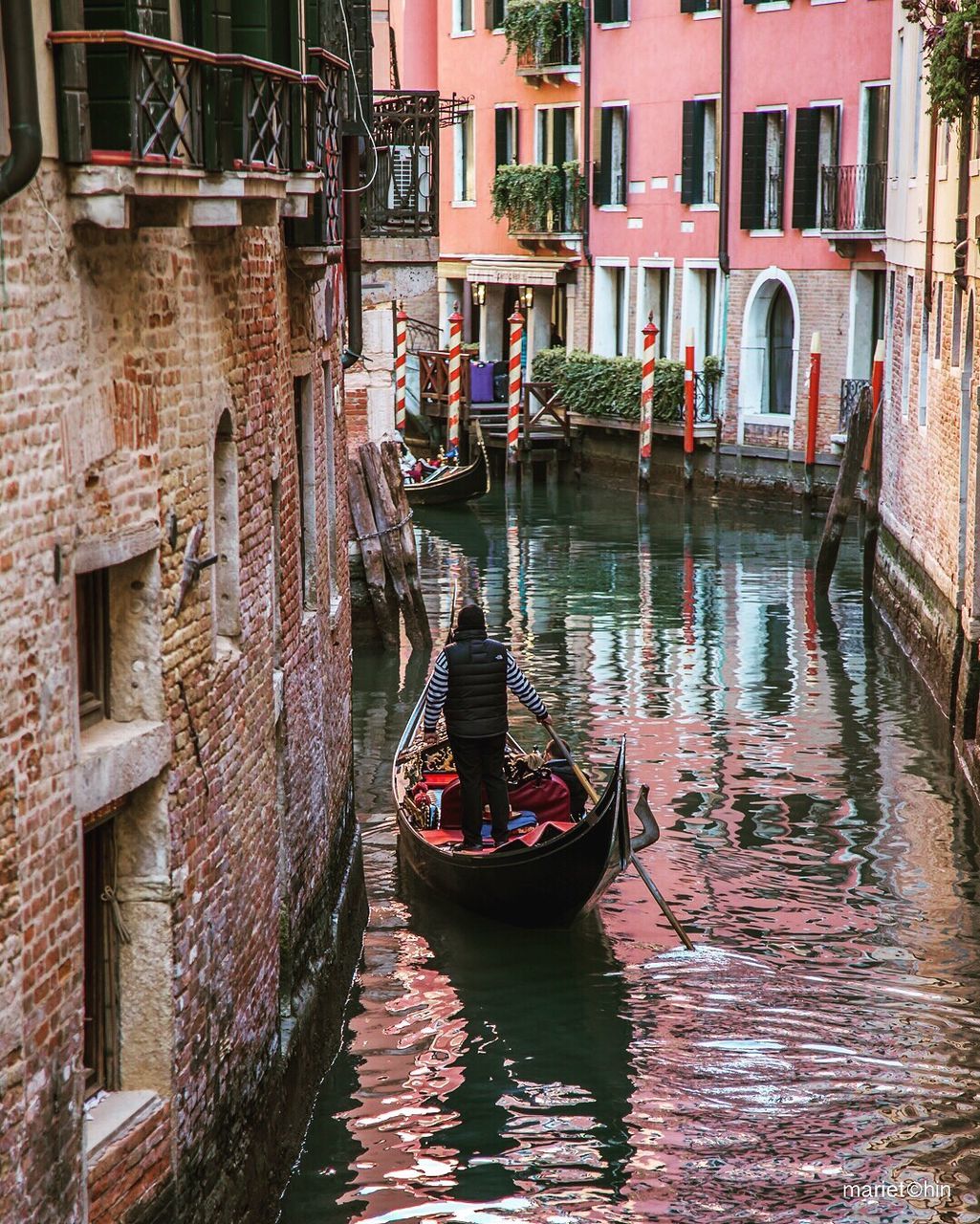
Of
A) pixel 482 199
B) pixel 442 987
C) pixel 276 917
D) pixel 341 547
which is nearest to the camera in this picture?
pixel 276 917

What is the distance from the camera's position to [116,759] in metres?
5.08

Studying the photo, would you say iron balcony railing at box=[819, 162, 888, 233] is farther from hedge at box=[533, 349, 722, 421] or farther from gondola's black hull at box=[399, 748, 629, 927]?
gondola's black hull at box=[399, 748, 629, 927]

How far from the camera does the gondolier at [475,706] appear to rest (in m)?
9.99

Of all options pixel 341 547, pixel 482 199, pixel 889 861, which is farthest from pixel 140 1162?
pixel 482 199

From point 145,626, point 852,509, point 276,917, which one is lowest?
point 852,509

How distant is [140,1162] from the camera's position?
17.0 ft

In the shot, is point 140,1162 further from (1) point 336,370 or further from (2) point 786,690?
(2) point 786,690

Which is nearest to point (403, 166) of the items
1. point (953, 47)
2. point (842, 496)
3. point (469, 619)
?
point (842, 496)

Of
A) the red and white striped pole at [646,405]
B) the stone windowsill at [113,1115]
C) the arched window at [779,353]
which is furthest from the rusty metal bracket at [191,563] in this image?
the arched window at [779,353]

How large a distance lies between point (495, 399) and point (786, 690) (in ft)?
55.1

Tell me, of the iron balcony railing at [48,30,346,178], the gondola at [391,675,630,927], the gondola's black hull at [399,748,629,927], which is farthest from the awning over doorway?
the iron balcony railing at [48,30,346,178]

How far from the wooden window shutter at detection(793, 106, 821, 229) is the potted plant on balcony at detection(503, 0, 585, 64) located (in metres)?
6.50

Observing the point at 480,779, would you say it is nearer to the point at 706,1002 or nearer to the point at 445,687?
the point at 445,687

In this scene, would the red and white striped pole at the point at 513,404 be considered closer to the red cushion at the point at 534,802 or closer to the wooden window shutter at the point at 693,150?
the wooden window shutter at the point at 693,150
